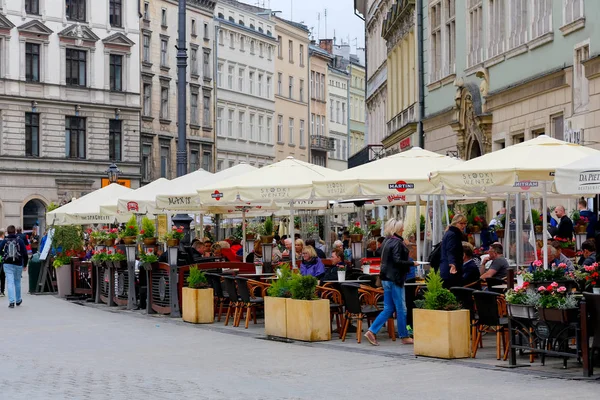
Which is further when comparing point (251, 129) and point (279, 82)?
point (279, 82)

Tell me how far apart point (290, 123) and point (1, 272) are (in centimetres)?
7219

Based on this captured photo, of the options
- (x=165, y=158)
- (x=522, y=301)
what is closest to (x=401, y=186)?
(x=522, y=301)

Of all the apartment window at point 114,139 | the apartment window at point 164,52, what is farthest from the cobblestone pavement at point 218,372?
the apartment window at point 164,52

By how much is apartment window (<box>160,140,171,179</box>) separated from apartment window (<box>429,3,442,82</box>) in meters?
40.9

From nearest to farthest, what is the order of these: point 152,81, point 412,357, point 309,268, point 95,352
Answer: point 412,357 → point 95,352 → point 309,268 → point 152,81

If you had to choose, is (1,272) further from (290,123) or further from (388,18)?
(290,123)

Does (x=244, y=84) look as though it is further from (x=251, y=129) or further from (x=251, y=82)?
(x=251, y=129)

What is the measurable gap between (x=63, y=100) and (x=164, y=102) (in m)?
11.7

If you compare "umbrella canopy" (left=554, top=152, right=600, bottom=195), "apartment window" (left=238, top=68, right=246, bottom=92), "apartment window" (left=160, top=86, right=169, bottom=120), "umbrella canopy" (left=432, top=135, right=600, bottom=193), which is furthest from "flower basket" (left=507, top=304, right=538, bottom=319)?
"apartment window" (left=238, top=68, right=246, bottom=92)

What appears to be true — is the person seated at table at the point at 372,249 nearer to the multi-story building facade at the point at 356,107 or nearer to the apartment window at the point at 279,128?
the apartment window at the point at 279,128

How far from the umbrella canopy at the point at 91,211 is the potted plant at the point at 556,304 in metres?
20.4

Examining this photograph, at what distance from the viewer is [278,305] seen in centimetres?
1895

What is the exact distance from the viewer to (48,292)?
1369 inches

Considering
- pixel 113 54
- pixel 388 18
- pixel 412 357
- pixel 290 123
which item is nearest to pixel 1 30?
pixel 113 54
